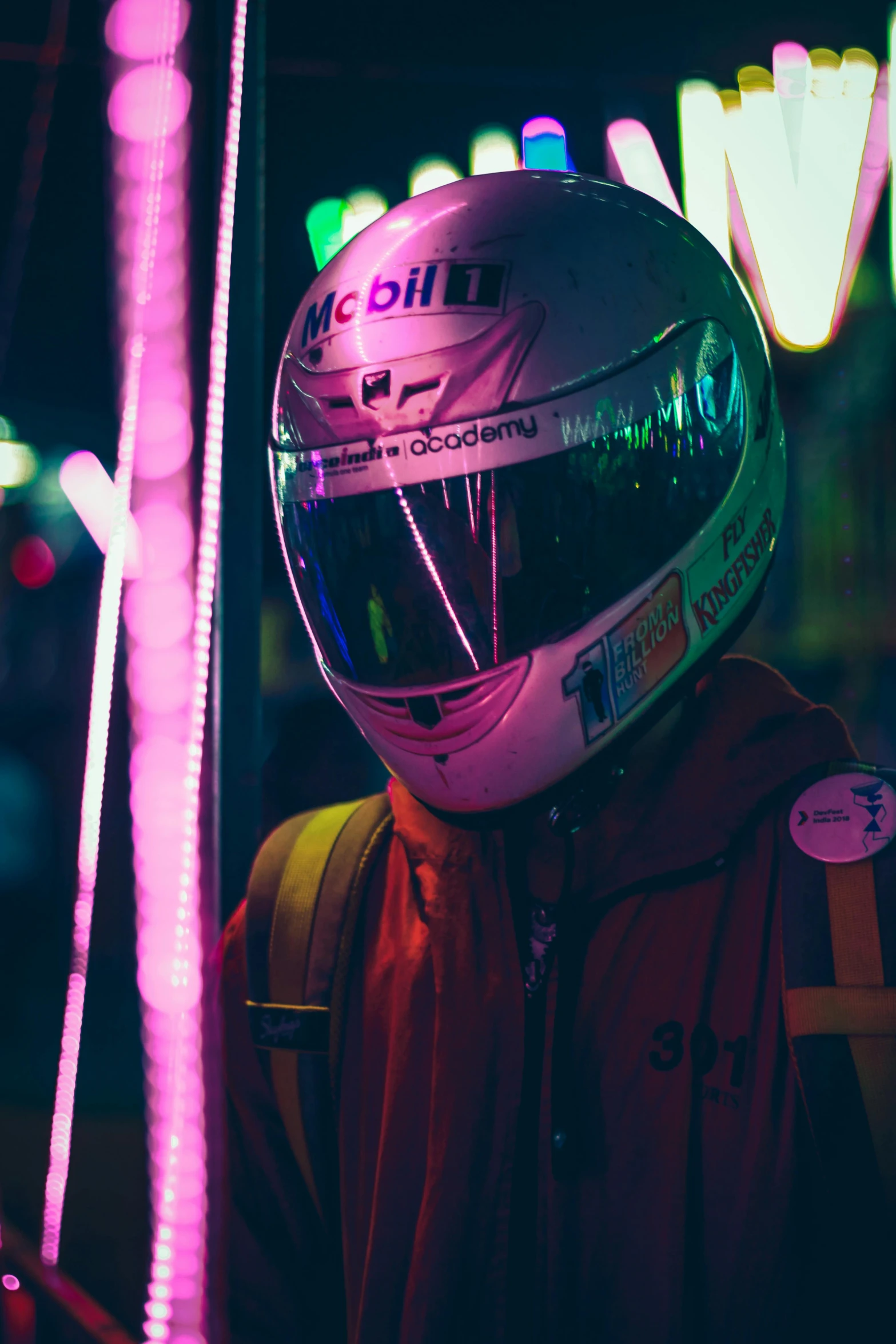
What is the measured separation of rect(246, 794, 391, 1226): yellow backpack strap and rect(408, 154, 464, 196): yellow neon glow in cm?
214

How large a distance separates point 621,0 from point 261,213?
1568 mm

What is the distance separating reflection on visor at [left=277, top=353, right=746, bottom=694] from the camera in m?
1.02

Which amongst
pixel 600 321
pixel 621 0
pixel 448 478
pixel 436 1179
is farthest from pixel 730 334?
pixel 621 0

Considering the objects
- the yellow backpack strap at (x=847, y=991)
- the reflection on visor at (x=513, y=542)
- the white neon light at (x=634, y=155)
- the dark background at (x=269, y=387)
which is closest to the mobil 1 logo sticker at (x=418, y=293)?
the reflection on visor at (x=513, y=542)

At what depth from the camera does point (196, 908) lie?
1392mm

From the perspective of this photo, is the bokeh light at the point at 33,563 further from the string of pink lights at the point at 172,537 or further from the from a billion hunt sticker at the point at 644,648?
the from a billion hunt sticker at the point at 644,648

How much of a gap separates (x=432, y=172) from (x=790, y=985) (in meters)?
2.48

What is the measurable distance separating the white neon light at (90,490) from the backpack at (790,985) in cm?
327

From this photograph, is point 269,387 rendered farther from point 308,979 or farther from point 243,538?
point 308,979

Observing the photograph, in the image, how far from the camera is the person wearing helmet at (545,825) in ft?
3.00

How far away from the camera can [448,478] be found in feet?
3.39

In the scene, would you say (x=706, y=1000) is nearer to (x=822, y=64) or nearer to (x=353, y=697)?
(x=353, y=697)

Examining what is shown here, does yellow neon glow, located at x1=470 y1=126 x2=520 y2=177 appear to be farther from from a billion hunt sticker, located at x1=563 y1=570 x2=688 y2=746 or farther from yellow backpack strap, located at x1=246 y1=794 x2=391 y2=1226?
yellow backpack strap, located at x1=246 y1=794 x2=391 y2=1226

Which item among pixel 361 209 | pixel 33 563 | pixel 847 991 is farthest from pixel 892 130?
pixel 33 563
